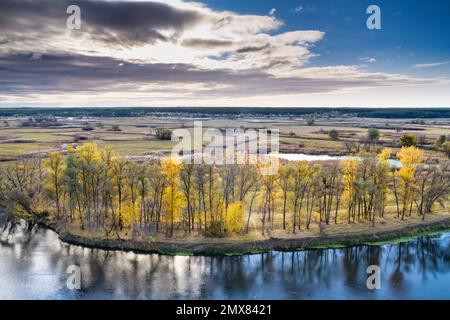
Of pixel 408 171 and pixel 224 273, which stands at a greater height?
pixel 408 171

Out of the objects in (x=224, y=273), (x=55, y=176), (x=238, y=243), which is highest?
(x=55, y=176)

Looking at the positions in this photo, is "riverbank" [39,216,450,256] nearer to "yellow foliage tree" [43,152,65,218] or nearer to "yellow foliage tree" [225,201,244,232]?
"yellow foliage tree" [225,201,244,232]

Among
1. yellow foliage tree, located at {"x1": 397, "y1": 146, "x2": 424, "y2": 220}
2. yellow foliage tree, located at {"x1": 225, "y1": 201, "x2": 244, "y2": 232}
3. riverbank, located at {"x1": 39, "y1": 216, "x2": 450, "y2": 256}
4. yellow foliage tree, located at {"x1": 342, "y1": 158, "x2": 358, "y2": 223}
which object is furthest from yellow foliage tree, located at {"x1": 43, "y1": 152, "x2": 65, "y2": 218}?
yellow foliage tree, located at {"x1": 397, "y1": 146, "x2": 424, "y2": 220}

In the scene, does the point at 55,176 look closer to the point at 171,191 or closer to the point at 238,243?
the point at 171,191

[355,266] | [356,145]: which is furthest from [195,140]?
[355,266]

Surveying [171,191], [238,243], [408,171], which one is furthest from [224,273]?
[408,171]
